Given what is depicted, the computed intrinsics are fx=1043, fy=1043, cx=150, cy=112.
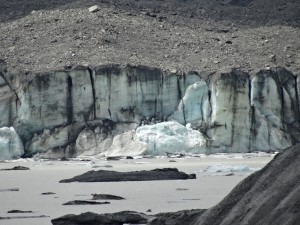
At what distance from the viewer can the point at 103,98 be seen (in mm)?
47812

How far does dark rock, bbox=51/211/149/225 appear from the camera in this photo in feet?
39.8

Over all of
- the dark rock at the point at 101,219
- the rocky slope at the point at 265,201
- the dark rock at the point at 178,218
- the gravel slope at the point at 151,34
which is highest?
the gravel slope at the point at 151,34

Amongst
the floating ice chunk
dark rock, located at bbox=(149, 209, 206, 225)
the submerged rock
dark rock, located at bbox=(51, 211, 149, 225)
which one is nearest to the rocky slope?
dark rock, located at bbox=(149, 209, 206, 225)

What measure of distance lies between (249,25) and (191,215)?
56513 millimetres

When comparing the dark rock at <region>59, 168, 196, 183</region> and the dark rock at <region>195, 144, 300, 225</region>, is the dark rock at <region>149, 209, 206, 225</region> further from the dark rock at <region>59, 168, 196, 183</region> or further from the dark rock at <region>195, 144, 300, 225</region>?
the dark rock at <region>59, 168, 196, 183</region>

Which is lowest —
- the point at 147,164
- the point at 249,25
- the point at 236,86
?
the point at 147,164

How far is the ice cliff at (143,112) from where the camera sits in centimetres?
4528

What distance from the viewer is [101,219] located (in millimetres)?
12102

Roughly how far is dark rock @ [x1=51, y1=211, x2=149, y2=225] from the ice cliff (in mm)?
31102

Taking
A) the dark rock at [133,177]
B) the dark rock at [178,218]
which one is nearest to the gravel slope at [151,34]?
the dark rock at [133,177]

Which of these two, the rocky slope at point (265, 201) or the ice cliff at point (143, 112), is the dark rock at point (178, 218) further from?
the ice cliff at point (143, 112)

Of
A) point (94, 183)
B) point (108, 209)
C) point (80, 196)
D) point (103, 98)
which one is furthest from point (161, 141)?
point (108, 209)

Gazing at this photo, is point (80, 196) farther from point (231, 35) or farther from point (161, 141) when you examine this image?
point (231, 35)

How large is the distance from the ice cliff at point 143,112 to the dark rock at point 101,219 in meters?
31.1
